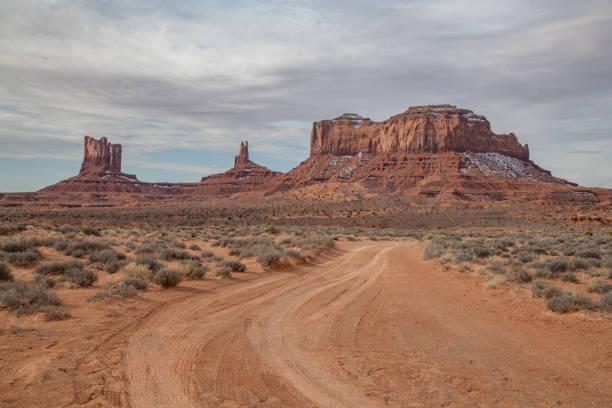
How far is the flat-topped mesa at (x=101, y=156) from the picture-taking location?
180 meters

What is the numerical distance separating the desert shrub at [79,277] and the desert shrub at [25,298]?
6.14ft

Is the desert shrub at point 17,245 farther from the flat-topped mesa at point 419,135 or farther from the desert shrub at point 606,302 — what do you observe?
the flat-topped mesa at point 419,135

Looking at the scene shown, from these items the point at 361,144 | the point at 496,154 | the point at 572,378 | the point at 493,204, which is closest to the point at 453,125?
the point at 496,154

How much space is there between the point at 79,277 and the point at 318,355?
26.3 ft

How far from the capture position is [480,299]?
422 inches

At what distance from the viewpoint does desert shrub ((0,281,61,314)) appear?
7676 millimetres

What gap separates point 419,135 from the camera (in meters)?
127

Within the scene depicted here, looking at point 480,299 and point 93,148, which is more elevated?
point 93,148

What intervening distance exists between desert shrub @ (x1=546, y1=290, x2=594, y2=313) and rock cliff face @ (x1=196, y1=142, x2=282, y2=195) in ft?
510

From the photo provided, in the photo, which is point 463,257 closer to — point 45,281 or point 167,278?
point 167,278

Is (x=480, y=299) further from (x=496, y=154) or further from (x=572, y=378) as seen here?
(x=496, y=154)

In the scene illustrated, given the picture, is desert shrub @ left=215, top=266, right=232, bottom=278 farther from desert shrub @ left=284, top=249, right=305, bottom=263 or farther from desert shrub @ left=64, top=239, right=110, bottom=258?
desert shrub @ left=64, top=239, right=110, bottom=258

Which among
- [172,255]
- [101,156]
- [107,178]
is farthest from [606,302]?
[101,156]

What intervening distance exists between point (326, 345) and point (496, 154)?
450 feet
